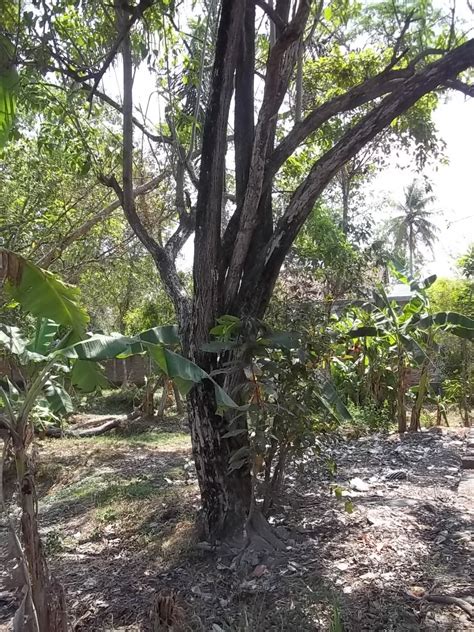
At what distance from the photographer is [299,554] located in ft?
14.8

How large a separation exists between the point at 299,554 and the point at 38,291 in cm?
284

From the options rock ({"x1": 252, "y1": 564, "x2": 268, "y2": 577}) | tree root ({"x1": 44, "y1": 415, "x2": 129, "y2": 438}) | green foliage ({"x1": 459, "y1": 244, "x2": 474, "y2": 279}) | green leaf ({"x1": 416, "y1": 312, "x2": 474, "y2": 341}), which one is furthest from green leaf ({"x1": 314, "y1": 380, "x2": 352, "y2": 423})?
tree root ({"x1": 44, "y1": 415, "x2": 129, "y2": 438})

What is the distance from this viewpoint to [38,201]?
8602 millimetres

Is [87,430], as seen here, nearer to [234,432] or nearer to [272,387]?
[234,432]

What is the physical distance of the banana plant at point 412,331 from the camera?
27.4 feet

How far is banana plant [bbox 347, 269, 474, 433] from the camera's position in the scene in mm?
8352

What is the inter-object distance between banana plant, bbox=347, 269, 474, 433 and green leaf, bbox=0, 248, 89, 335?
5.27 metres

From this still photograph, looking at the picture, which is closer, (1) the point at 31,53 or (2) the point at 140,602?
(2) the point at 140,602

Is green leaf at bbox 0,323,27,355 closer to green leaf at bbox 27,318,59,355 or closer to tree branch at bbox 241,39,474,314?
green leaf at bbox 27,318,59,355

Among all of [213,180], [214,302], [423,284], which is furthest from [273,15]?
[423,284]

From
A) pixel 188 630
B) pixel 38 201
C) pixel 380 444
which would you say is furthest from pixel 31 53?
pixel 380 444

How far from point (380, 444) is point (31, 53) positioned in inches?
261

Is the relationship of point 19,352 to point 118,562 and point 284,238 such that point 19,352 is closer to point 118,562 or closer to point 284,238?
point 118,562

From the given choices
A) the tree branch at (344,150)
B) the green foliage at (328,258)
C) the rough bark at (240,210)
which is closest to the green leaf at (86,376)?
the rough bark at (240,210)
